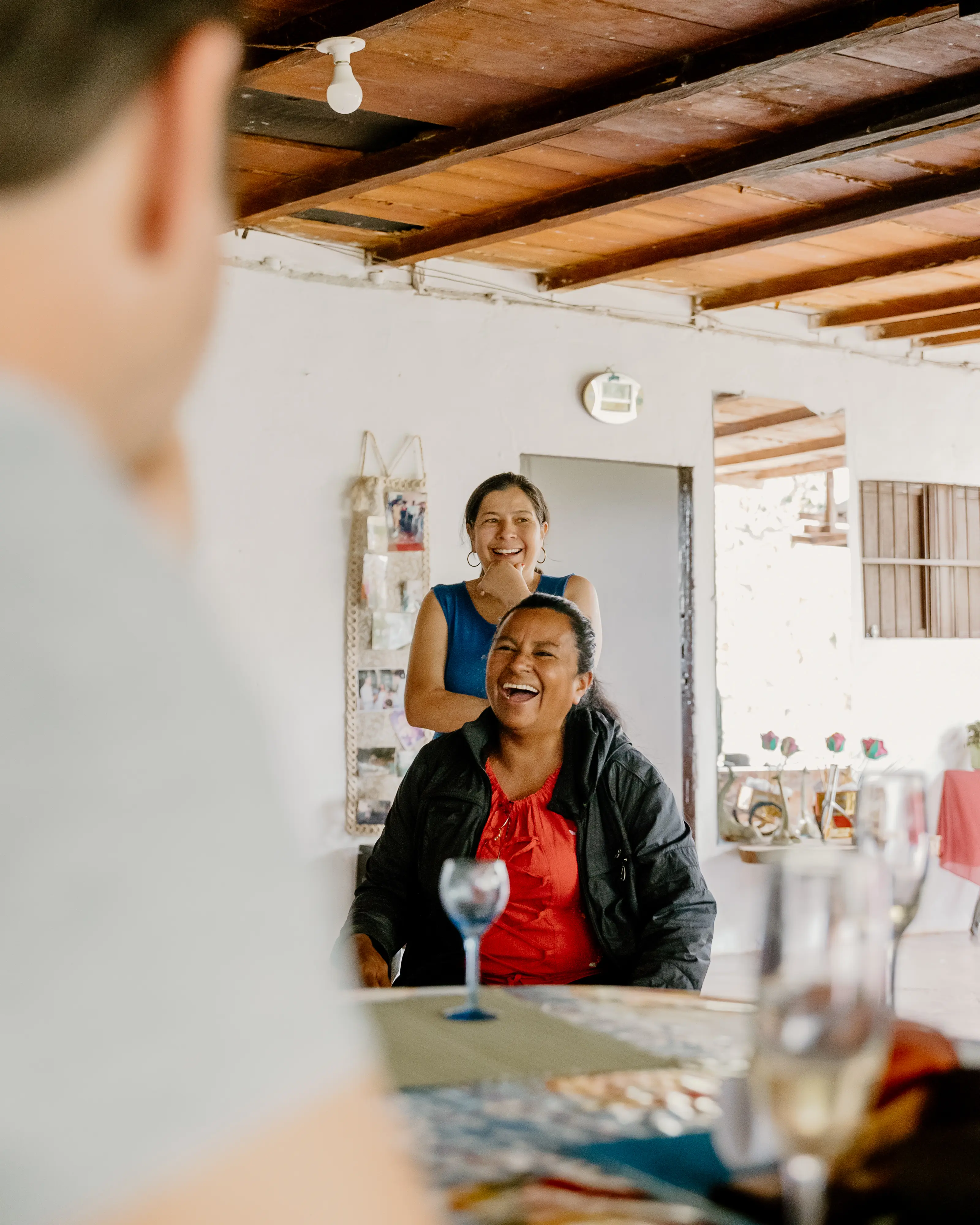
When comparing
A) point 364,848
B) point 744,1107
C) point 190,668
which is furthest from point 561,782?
point 364,848

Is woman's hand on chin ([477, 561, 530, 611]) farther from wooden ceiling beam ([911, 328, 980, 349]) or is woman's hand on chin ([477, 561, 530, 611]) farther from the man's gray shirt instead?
wooden ceiling beam ([911, 328, 980, 349])

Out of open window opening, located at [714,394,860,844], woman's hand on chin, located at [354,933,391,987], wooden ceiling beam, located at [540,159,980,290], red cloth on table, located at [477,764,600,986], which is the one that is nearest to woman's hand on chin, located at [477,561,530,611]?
red cloth on table, located at [477,764,600,986]

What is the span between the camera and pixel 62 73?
0.89ft

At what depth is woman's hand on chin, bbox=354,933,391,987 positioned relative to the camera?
2.26m

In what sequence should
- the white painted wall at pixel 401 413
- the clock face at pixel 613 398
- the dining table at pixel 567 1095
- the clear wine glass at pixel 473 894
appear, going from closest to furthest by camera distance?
the dining table at pixel 567 1095
the clear wine glass at pixel 473 894
the white painted wall at pixel 401 413
the clock face at pixel 613 398

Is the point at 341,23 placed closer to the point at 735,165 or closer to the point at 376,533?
the point at 735,165

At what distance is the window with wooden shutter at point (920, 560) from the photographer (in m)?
6.44

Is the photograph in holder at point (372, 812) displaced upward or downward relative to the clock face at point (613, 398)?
downward

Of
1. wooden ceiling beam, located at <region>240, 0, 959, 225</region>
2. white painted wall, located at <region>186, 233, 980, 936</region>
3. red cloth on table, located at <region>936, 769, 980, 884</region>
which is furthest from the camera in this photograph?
red cloth on table, located at <region>936, 769, 980, 884</region>

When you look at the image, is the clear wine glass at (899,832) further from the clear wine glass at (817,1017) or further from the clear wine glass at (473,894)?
the clear wine glass at (817,1017)

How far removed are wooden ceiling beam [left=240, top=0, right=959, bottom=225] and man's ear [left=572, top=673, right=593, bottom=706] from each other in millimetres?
1695

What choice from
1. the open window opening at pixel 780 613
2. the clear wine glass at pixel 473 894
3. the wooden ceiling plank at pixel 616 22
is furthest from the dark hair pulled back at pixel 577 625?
the open window opening at pixel 780 613

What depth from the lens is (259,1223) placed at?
0.76 ft

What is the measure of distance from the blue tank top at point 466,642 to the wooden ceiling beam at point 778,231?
2.18m
